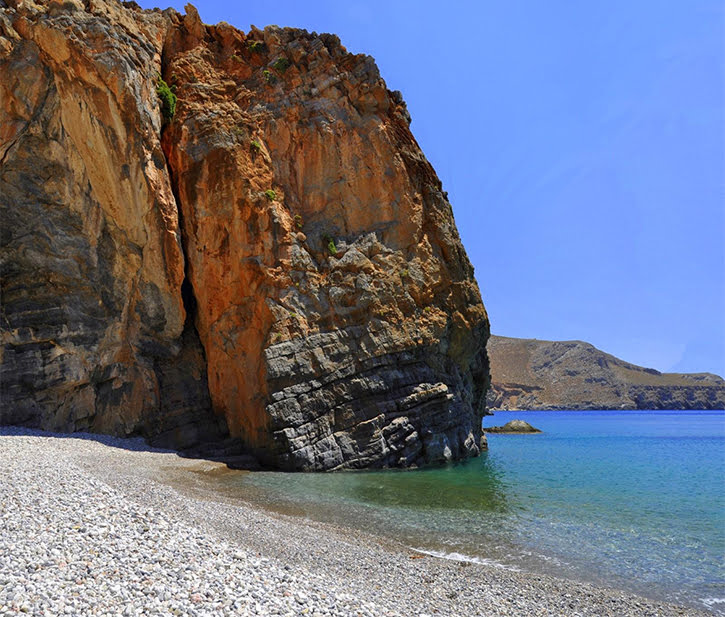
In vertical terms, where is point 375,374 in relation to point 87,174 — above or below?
below

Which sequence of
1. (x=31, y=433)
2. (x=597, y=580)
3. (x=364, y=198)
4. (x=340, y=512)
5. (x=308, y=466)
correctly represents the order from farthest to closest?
(x=364, y=198) < (x=308, y=466) < (x=31, y=433) < (x=340, y=512) < (x=597, y=580)

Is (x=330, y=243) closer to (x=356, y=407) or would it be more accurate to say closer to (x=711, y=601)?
(x=356, y=407)

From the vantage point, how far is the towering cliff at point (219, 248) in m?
20.5

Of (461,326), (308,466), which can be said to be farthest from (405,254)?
(308,466)

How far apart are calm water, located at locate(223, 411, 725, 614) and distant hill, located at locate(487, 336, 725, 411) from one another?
127m

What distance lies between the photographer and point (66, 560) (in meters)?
6.04

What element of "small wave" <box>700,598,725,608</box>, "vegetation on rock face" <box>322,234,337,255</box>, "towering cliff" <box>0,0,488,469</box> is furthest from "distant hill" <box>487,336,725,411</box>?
"small wave" <box>700,598,725,608</box>

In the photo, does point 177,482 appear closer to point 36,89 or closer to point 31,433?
point 31,433

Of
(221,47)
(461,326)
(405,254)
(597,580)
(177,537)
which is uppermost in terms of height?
(221,47)

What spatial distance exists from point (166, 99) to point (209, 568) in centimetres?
2347

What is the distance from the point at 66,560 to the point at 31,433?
15819mm

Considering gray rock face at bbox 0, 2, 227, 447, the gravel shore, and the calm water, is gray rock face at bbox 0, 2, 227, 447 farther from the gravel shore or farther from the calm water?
the gravel shore

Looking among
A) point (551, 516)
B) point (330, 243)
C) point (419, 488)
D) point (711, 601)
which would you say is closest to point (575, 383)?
point (330, 243)

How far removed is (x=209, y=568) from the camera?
6.55 metres
